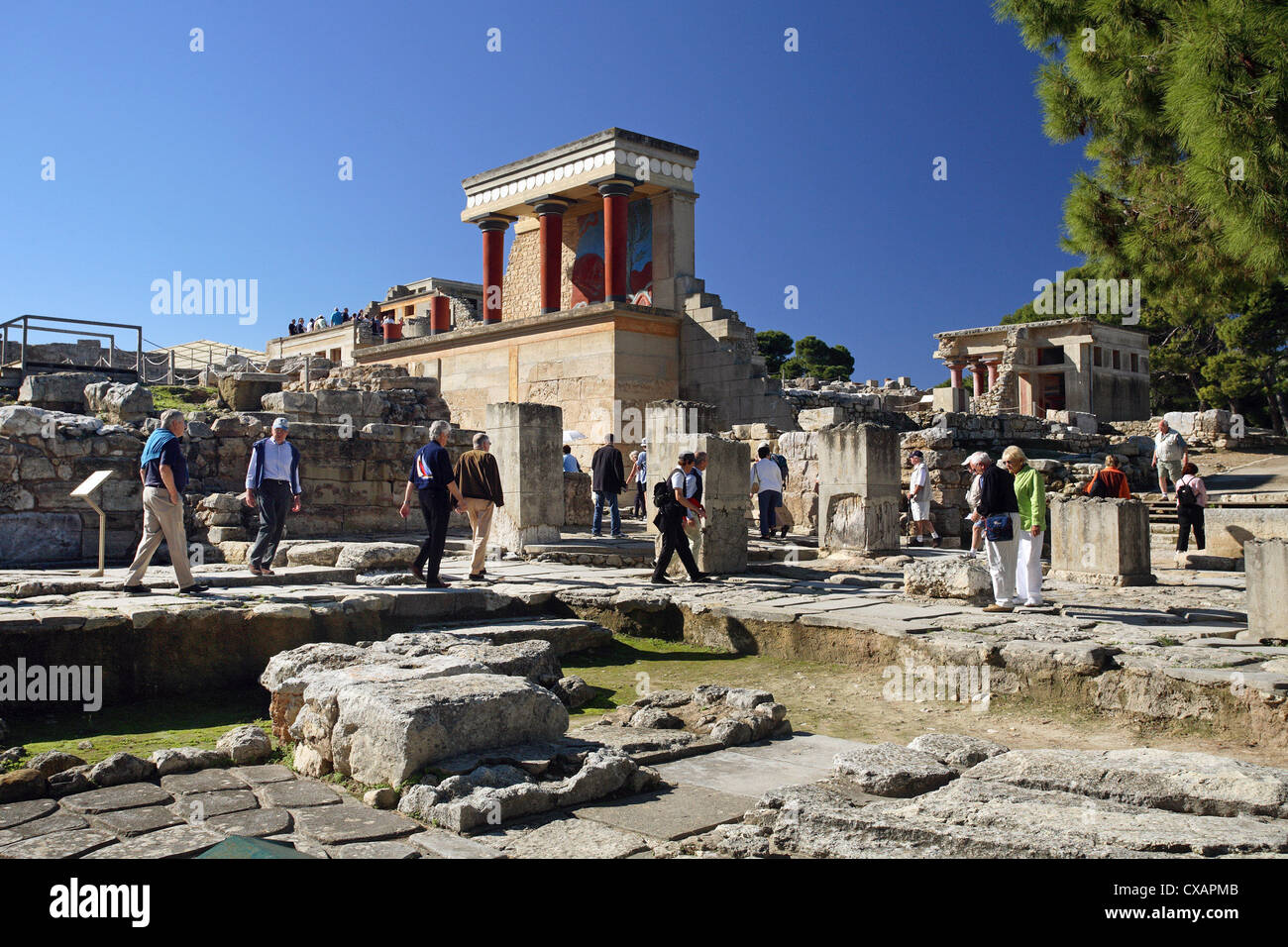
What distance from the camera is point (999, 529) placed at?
854 centimetres

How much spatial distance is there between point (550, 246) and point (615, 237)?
94.9 inches

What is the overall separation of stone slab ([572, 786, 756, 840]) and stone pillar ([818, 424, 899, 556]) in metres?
8.33

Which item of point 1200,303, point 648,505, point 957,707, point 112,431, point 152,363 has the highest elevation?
point 152,363

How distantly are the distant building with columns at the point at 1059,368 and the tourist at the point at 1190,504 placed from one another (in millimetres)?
22694

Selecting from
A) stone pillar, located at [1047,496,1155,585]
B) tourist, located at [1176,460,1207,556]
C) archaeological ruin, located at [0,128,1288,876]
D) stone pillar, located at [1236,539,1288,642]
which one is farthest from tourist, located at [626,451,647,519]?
stone pillar, located at [1236,539,1288,642]

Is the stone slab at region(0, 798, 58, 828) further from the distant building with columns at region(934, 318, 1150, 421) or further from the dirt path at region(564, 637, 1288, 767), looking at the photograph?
the distant building with columns at region(934, 318, 1150, 421)

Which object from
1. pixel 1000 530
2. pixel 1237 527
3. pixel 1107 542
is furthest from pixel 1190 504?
pixel 1000 530

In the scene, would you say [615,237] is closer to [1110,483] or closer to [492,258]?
[492,258]

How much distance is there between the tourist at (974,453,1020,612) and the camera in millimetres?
8555

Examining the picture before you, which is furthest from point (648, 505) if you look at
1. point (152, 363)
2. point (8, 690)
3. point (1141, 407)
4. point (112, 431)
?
point (1141, 407)
